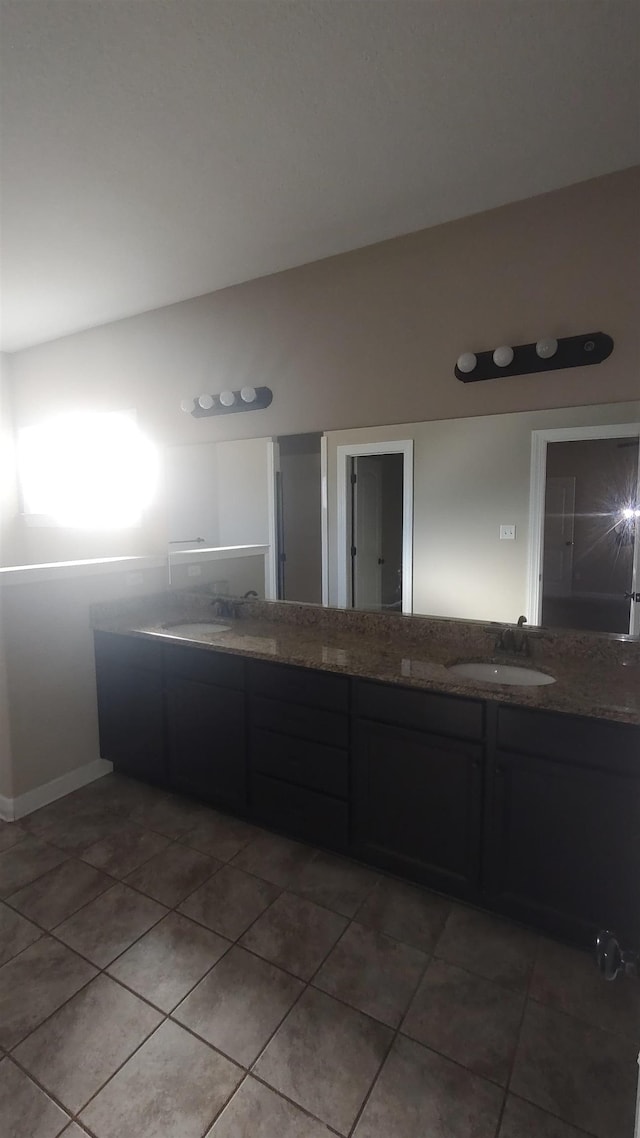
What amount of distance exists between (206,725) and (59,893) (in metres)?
0.77

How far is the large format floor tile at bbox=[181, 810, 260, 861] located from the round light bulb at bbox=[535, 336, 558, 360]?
2166 millimetres

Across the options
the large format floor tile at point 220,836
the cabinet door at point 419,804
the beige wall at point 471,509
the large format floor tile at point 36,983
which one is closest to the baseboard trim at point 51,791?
the large format floor tile at point 220,836

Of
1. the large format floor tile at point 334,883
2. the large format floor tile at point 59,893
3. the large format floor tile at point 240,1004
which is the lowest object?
the large format floor tile at point 240,1004

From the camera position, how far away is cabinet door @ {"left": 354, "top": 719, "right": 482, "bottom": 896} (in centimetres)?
170

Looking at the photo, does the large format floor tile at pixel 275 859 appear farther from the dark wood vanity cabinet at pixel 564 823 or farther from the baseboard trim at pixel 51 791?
the baseboard trim at pixel 51 791

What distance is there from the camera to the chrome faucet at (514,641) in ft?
6.59

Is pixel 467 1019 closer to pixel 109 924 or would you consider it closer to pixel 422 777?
pixel 422 777

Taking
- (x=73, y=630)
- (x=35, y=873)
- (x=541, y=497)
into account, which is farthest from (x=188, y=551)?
(x=541, y=497)

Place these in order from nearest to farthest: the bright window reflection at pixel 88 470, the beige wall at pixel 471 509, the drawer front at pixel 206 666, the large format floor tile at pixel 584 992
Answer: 1. the large format floor tile at pixel 584 992
2. the beige wall at pixel 471 509
3. the drawer front at pixel 206 666
4. the bright window reflection at pixel 88 470

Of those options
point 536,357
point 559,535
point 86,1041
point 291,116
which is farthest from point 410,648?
point 291,116

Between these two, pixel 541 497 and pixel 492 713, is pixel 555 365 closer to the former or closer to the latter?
pixel 541 497

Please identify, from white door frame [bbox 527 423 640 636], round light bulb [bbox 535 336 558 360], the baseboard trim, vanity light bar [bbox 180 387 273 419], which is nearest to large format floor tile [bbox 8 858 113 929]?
the baseboard trim

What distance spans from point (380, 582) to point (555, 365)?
1.06m

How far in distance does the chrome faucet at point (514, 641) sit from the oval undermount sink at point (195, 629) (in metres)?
1.22
